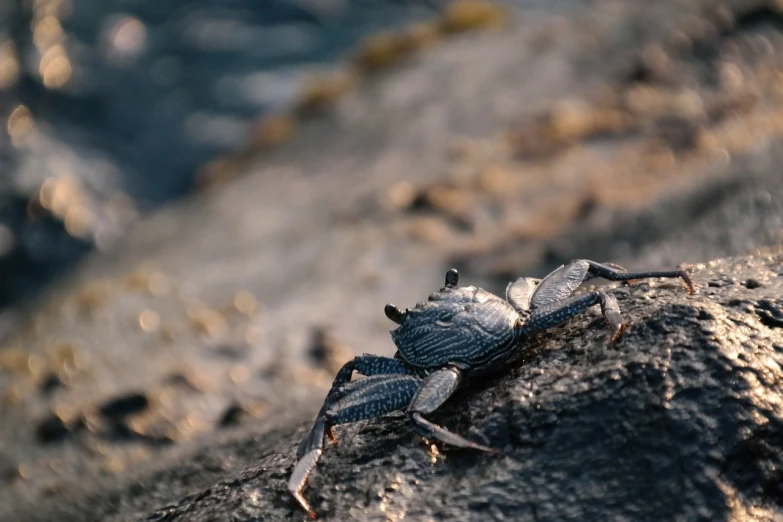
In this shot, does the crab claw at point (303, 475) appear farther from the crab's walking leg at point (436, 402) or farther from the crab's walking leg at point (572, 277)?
the crab's walking leg at point (572, 277)

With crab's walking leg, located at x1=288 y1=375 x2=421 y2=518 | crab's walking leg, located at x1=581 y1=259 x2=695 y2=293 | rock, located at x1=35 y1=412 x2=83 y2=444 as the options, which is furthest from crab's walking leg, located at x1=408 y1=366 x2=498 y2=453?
rock, located at x1=35 y1=412 x2=83 y2=444

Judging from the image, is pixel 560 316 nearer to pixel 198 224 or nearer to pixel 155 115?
pixel 198 224

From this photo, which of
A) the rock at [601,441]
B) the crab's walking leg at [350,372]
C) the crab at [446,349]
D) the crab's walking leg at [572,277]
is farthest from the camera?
the crab's walking leg at [572,277]

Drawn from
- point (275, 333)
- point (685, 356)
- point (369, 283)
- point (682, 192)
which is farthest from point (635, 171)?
point (685, 356)

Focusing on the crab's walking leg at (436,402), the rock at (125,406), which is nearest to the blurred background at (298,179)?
the rock at (125,406)

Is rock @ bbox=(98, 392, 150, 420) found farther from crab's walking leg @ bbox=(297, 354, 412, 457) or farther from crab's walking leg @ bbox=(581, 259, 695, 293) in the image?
crab's walking leg @ bbox=(581, 259, 695, 293)

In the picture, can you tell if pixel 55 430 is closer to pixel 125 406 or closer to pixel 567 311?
pixel 125 406
